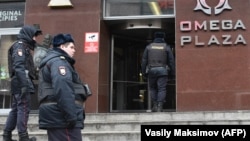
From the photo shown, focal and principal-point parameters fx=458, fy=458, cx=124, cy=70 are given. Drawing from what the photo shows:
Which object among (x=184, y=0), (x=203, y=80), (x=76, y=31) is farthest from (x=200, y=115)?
(x=76, y=31)

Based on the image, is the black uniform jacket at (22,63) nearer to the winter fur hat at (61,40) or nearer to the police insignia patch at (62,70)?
Answer: the winter fur hat at (61,40)

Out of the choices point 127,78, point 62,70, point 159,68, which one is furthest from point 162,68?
point 62,70

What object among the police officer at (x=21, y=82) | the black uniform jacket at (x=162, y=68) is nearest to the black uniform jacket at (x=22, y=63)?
the police officer at (x=21, y=82)

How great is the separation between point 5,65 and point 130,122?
203 inches

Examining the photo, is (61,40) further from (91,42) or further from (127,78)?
(127,78)

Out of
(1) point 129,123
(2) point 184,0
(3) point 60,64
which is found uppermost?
(2) point 184,0

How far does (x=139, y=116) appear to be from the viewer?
9.00 m

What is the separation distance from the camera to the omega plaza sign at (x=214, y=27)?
10.7m

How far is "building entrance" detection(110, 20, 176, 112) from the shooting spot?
490 inches

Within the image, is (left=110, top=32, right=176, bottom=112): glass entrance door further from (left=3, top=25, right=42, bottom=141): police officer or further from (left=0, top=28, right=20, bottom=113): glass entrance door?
(left=3, top=25, right=42, bottom=141): police officer

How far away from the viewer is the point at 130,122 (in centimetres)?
851

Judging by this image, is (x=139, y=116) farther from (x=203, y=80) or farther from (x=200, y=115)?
(x=203, y=80)

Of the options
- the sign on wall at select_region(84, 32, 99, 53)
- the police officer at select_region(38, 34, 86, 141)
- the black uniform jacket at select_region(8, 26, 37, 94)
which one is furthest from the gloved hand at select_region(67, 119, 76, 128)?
the sign on wall at select_region(84, 32, 99, 53)

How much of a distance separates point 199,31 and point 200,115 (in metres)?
2.72
